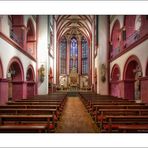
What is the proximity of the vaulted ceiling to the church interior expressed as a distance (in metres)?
0.67

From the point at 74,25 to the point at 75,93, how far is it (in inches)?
476

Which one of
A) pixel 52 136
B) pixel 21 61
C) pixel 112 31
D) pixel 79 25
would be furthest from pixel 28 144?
pixel 79 25

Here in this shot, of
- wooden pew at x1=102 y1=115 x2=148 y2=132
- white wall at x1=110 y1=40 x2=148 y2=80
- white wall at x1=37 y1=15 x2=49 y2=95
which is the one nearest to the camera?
wooden pew at x1=102 y1=115 x2=148 y2=132

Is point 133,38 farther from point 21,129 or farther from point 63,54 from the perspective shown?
point 63,54

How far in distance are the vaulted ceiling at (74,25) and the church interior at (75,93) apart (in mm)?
672

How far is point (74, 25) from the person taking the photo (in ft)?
113

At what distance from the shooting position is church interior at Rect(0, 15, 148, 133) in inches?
277

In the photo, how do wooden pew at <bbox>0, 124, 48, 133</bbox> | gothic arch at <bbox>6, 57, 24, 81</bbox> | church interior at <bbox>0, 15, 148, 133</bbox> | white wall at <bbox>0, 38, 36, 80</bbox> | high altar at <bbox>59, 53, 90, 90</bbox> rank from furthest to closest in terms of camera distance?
high altar at <bbox>59, 53, 90, 90</bbox>
gothic arch at <bbox>6, 57, 24, 81</bbox>
white wall at <bbox>0, 38, 36, 80</bbox>
church interior at <bbox>0, 15, 148, 133</bbox>
wooden pew at <bbox>0, 124, 48, 133</bbox>

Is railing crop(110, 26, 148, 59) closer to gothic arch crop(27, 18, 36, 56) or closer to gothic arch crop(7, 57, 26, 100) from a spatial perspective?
gothic arch crop(27, 18, 36, 56)

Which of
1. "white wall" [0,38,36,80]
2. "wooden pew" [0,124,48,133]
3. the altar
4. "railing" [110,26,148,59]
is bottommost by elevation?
"wooden pew" [0,124,48,133]

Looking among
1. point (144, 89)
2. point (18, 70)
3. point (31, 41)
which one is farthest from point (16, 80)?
point (144, 89)

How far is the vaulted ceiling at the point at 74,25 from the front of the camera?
30312 millimetres

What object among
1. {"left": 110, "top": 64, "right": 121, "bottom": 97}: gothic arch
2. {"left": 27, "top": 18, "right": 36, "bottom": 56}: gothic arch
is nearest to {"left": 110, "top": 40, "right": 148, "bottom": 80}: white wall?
{"left": 110, "top": 64, "right": 121, "bottom": 97}: gothic arch

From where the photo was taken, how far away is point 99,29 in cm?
2156
